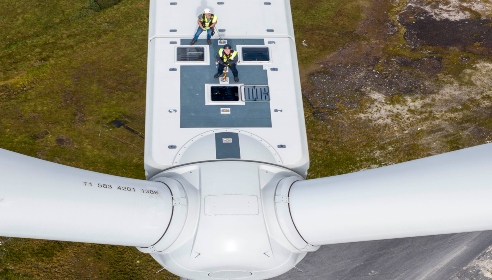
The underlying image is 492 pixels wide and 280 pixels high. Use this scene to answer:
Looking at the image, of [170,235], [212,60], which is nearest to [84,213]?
[170,235]

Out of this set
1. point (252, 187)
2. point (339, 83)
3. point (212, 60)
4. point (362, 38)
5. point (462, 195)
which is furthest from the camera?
point (362, 38)

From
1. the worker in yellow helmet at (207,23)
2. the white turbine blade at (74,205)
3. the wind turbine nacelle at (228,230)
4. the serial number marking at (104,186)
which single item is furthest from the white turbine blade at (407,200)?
the worker in yellow helmet at (207,23)

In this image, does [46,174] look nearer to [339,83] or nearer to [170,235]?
[170,235]

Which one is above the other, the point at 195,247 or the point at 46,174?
the point at 46,174

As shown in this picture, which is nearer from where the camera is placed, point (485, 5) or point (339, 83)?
point (339, 83)

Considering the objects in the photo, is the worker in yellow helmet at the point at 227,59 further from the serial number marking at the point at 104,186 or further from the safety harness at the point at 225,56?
the serial number marking at the point at 104,186

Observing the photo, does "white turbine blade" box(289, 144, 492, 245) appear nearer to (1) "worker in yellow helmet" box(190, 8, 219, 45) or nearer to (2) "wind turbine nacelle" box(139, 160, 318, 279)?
(2) "wind turbine nacelle" box(139, 160, 318, 279)
